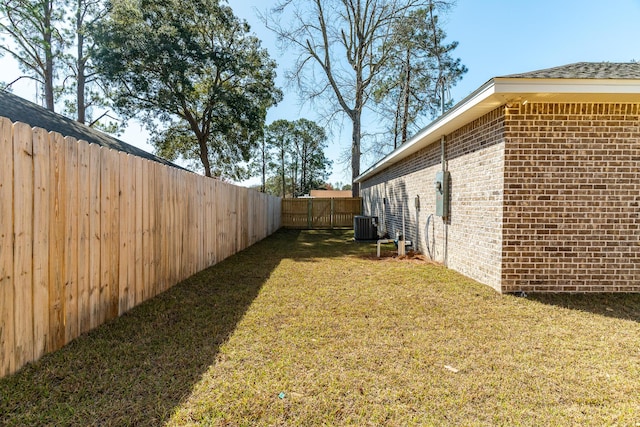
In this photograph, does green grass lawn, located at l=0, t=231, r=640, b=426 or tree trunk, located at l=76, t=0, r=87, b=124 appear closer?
green grass lawn, located at l=0, t=231, r=640, b=426

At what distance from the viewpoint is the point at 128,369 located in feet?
7.52

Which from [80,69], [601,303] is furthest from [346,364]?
[80,69]

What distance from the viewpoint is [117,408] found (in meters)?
1.85


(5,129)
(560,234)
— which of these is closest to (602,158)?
(560,234)

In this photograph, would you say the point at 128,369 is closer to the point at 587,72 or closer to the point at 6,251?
the point at 6,251

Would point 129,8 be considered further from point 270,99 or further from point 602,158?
point 602,158

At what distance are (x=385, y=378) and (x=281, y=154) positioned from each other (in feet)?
127

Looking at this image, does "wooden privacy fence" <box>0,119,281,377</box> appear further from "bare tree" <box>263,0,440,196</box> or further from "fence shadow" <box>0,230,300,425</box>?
"bare tree" <box>263,0,440,196</box>

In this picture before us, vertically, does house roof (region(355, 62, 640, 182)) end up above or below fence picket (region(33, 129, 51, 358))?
above

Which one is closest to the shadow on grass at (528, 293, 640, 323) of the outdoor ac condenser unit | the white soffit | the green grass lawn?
the green grass lawn

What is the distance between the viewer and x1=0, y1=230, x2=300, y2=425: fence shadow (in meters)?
1.81

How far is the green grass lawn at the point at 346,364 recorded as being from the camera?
6.05 ft

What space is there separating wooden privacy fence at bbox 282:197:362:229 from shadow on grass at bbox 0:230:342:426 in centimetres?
1315

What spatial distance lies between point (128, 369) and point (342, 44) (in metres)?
19.2
